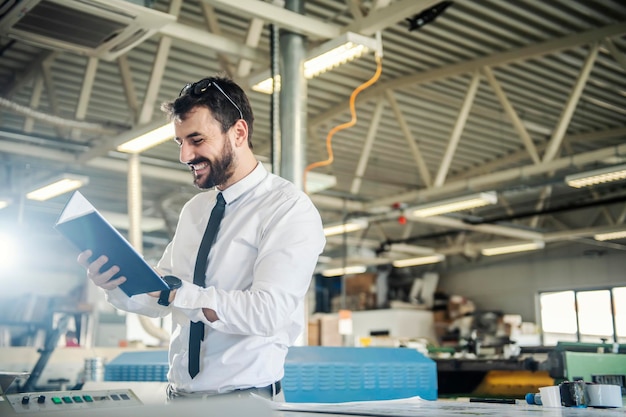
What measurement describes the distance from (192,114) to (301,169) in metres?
2.83

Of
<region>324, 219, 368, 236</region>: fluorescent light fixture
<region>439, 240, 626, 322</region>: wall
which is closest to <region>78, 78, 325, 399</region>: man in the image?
<region>324, 219, 368, 236</region>: fluorescent light fixture

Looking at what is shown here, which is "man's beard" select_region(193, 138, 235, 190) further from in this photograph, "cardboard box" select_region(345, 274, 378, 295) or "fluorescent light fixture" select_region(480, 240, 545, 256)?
"cardboard box" select_region(345, 274, 378, 295)

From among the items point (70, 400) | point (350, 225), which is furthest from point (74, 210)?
point (350, 225)

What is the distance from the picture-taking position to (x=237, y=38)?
286 inches

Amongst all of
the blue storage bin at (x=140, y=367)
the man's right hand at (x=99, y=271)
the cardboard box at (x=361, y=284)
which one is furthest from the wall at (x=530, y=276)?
the man's right hand at (x=99, y=271)

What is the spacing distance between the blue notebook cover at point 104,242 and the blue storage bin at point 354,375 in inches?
75.0

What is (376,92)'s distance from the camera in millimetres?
8336

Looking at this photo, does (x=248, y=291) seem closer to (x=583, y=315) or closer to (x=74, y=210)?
(x=74, y=210)

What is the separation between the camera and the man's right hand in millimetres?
1554

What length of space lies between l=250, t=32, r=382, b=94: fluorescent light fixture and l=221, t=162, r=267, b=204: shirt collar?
113 inches

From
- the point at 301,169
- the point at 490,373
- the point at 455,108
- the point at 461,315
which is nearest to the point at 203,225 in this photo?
the point at 301,169

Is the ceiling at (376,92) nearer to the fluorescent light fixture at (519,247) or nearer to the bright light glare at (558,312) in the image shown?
the fluorescent light fixture at (519,247)

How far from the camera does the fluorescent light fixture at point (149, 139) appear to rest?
244 inches

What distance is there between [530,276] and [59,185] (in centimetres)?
1131
